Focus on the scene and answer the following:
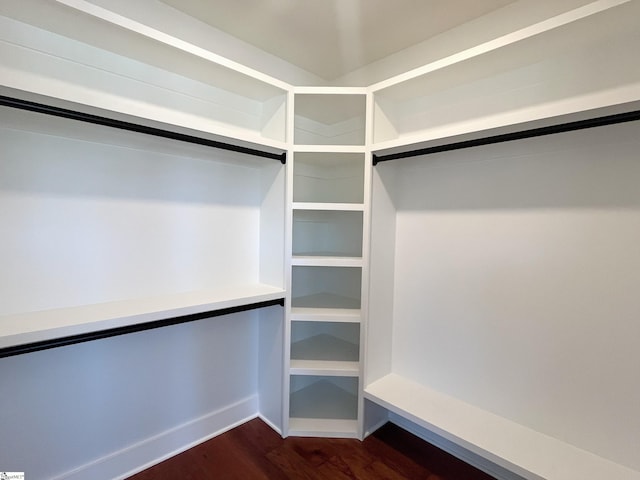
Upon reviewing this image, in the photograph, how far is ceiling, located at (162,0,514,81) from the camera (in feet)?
5.24

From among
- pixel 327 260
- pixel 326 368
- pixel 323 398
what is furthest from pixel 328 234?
pixel 323 398

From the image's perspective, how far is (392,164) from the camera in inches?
79.2

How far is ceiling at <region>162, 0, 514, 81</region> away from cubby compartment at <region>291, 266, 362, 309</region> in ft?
4.98

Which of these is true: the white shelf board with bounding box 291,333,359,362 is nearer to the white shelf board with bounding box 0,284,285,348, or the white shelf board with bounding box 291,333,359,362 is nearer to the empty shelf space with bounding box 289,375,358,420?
the empty shelf space with bounding box 289,375,358,420

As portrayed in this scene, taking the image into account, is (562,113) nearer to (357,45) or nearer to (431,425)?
(357,45)

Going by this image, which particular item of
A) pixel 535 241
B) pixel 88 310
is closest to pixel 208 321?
pixel 88 310

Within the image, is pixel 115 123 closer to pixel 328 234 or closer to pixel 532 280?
pixel 328 234

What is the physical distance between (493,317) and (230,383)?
5.50ft

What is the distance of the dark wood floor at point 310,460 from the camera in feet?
5.34

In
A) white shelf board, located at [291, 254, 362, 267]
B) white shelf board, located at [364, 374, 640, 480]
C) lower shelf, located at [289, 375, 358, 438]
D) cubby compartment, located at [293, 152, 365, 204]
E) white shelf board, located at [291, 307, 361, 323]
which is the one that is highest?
cubby compartment, located at [293, 152, 365, 204]

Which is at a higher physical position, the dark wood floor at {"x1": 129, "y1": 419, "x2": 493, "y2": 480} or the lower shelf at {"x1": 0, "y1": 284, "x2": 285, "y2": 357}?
the lower shelf at {"x1": 0, "y1": 284, "x2": 285, "y2": 357}

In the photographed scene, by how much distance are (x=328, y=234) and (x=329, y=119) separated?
0.90 m

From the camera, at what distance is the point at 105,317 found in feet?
4.15

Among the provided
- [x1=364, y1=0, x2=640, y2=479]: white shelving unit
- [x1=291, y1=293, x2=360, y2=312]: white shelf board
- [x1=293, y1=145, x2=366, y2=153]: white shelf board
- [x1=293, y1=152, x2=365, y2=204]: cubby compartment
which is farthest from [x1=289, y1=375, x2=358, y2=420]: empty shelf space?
[x1=293, y1=145, x2=366, y2=153]: white shelf board
